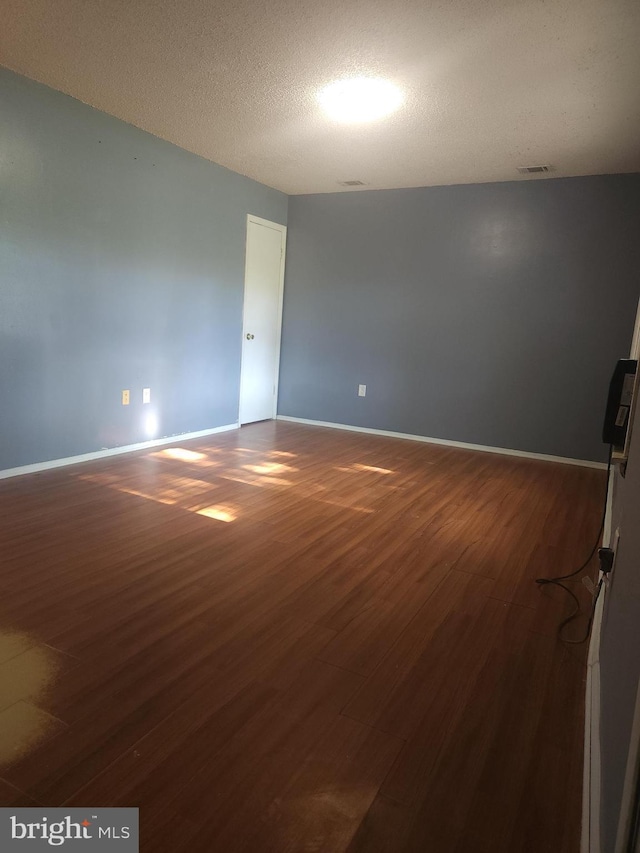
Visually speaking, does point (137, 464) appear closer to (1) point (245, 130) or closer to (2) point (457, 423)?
(1) point (245, 130)

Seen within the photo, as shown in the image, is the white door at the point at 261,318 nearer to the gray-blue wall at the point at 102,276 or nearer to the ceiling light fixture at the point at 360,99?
the gray-blue wall at the point at 102,276

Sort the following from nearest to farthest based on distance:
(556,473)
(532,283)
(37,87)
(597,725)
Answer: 1. (597,725)
2. (37,87)
3. (556,473)
4. (532,283)

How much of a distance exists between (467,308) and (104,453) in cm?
353

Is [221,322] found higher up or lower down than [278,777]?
higher up

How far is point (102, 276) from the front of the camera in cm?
393

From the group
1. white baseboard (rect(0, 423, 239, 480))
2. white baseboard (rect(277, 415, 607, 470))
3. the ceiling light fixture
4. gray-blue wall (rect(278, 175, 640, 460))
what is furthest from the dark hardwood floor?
the ceiling light fixture

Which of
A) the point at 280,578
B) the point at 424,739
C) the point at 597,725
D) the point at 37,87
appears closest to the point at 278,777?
the point at 424,739

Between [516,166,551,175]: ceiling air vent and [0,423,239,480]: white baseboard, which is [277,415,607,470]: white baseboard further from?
[516,166,551,175]: ceiling air vent

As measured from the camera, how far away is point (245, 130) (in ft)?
13.0

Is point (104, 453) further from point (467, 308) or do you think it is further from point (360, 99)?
point (467, 308)

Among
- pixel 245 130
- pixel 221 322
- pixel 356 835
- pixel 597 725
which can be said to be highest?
pixel 245 130

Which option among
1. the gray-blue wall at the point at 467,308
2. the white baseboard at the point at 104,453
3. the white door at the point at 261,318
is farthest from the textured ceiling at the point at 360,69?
the white baseboard at the point at 104,453

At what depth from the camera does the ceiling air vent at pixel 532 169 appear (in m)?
4.45

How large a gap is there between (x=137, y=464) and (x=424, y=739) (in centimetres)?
309
